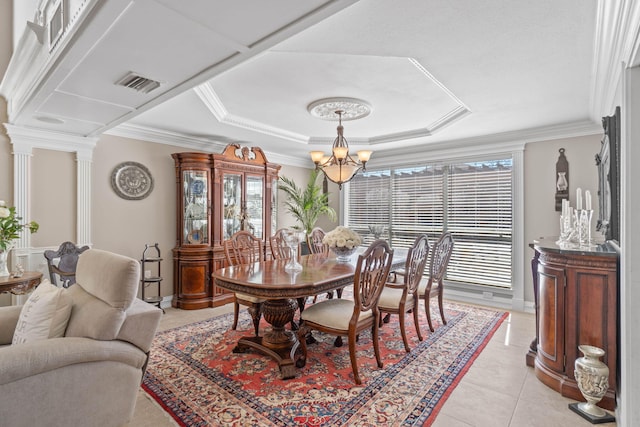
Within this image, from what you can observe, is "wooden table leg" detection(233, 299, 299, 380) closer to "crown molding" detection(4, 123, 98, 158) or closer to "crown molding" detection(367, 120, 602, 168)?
"crown molding" detection(4, 123, 98, 158)

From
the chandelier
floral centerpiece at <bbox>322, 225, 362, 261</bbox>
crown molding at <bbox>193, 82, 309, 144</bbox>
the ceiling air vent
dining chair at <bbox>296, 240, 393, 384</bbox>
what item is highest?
crown molding at <bbox>193, 82, 309, 144</bbox>

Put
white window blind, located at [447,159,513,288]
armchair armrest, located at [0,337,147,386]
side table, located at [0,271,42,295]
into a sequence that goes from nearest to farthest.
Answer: armchair armrest, located at [0,337,147,386], side table, located at [0,271,42,295], white window blind, located at [447,159,513,288]

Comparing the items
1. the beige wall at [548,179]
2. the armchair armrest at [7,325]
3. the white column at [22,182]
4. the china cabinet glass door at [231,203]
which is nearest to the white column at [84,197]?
the white column at [22,182]

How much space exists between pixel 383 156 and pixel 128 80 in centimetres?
425

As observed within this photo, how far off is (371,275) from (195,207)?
296cm

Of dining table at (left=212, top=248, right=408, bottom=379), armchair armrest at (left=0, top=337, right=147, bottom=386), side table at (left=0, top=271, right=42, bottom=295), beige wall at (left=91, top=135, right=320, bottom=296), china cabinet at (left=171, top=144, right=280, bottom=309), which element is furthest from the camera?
china cabinet at (left=171, top=144, right=280, bottom=309)

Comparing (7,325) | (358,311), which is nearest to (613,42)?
(358,311)

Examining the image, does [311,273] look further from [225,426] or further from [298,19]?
[298,19]

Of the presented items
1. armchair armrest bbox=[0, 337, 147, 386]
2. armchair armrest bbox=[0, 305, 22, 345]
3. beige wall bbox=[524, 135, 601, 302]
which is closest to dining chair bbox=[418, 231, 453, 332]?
beige wall bbox=[524, 135, 601, 302]

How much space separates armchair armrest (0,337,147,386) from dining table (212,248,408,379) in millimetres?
834

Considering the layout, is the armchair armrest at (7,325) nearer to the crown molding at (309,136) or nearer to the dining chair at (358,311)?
the dining chair at (358,311)

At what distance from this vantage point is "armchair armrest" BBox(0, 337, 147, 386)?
1.41 meters

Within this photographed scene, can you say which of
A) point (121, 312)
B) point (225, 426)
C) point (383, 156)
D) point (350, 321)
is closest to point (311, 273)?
point (350, 321)

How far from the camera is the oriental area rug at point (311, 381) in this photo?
1.99m
